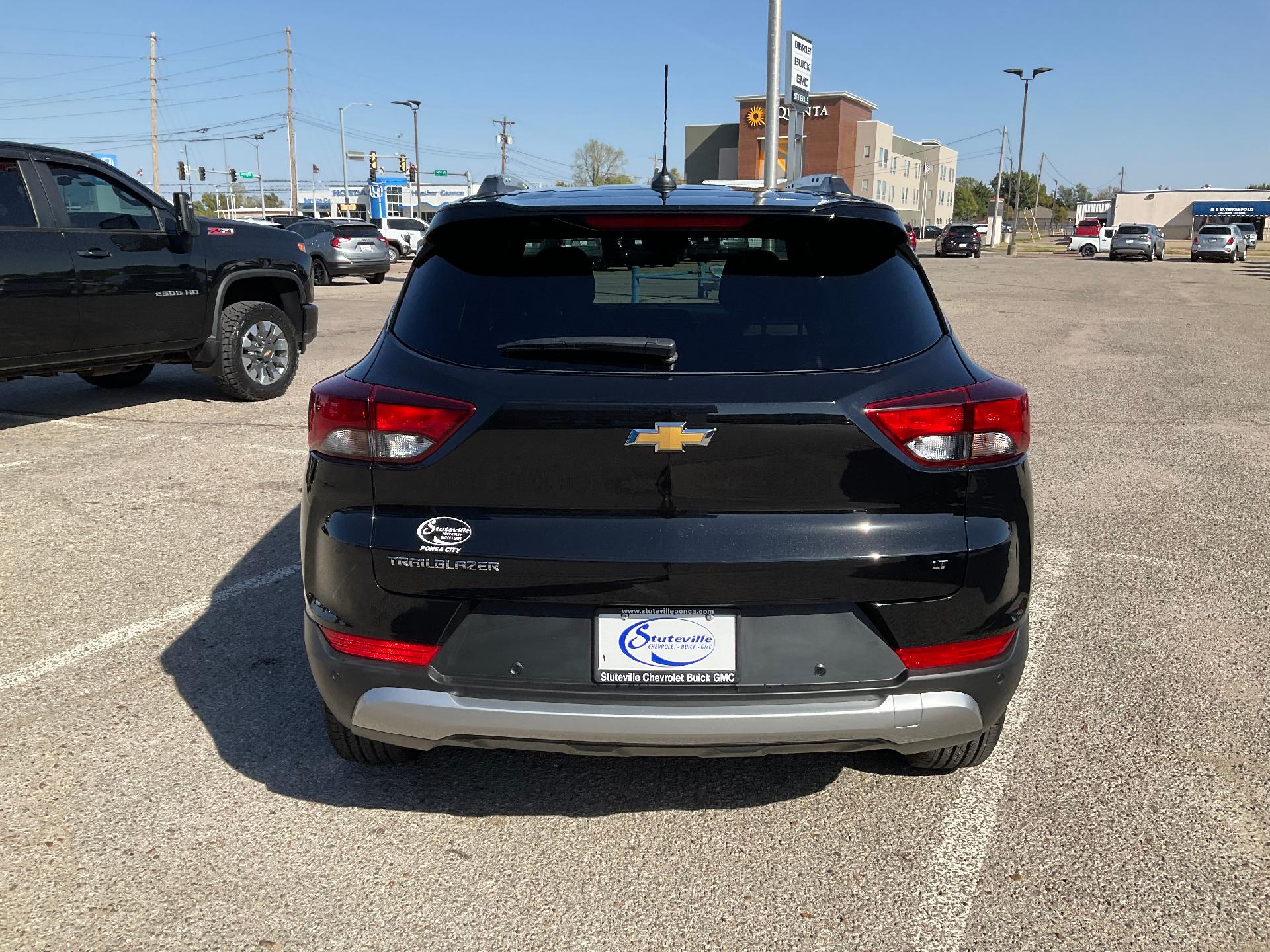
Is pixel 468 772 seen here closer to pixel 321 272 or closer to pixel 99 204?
pixel 99 204

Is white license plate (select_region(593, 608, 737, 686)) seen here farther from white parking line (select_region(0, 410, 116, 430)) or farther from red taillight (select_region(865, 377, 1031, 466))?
white parking line (select_region(0, 410, 116, 430))

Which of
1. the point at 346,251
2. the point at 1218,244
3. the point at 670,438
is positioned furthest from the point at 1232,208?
the point at 670,438

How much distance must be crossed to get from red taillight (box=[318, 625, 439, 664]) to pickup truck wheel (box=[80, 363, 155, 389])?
830cm

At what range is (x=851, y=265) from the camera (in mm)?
2732

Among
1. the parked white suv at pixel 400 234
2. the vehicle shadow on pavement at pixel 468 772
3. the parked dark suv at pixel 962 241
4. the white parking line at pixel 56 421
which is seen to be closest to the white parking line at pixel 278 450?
the white parking line at pixel 56 421

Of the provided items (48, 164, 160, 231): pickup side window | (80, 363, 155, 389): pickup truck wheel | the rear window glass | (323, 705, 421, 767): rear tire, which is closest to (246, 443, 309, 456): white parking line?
(48, 164, 160, 231): pickup side window

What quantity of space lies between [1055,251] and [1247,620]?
6575 centimetres

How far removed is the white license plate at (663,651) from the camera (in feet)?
8.07

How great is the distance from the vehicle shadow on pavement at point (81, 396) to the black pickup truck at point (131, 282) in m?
0.46

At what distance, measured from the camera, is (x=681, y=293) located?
2.71 m

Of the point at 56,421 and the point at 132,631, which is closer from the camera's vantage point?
the point at 132,631

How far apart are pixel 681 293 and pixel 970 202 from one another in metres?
168

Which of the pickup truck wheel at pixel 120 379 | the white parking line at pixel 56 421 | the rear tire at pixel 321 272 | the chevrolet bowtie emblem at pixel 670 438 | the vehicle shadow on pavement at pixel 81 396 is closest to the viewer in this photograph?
the chevrolet bowtie emblem at pixel 670 438

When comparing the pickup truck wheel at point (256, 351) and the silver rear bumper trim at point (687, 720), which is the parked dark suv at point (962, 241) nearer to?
the pickup truck wheel at point (256, 351)
